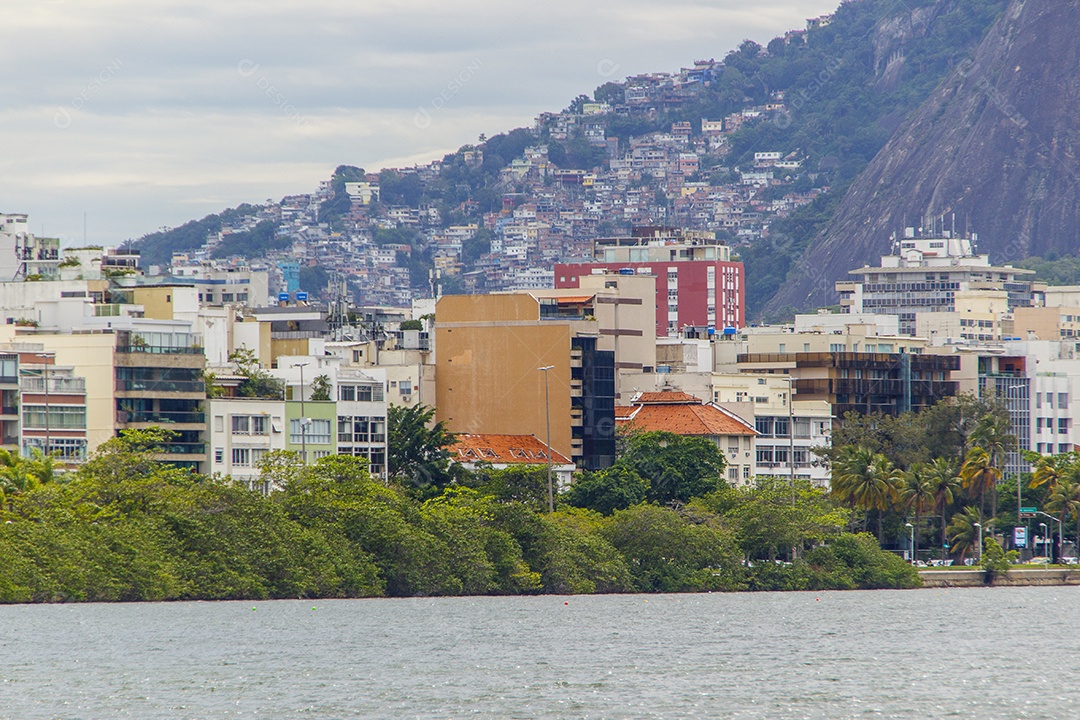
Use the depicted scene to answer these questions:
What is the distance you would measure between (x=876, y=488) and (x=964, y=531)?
8.17 metres

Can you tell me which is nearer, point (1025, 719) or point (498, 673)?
point (1025, 719)

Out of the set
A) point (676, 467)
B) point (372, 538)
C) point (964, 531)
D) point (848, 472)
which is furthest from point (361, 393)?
point (964, 531)

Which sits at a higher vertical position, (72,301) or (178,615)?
(72,301)

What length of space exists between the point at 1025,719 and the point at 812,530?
61.3m

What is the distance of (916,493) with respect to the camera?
160m

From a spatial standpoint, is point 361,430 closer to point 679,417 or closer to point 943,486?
point 679,417

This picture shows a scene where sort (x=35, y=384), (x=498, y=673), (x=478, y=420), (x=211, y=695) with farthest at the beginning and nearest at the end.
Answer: (x=478, y=420) < (x=35, y=384) < (x=498, y=673) < (x=211, y=695)

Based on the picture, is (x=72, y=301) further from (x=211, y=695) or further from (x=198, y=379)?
(x=211, y=695)

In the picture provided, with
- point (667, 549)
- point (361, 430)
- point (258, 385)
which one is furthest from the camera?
point (258, 385)

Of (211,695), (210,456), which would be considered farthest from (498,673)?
(210,456)

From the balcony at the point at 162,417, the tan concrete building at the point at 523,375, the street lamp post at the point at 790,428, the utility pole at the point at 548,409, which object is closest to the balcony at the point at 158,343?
the balcony at the point at 162,417

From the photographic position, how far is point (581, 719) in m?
73.4

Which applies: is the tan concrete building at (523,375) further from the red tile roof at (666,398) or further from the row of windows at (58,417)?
the row of windows at (58,417)

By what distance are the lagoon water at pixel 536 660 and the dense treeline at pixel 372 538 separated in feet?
5.11
